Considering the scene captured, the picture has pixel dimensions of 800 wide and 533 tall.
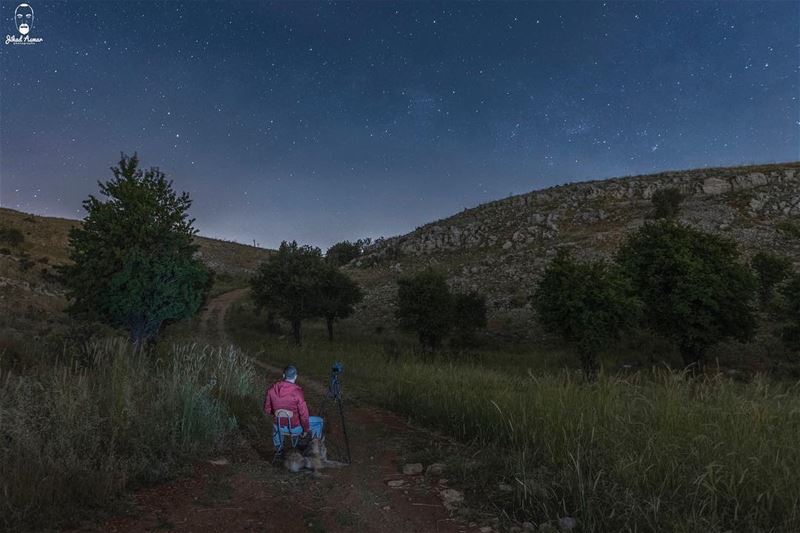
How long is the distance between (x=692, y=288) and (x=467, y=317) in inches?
590

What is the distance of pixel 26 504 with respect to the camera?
4.38 m

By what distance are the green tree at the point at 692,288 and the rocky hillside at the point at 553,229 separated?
12.0 metres

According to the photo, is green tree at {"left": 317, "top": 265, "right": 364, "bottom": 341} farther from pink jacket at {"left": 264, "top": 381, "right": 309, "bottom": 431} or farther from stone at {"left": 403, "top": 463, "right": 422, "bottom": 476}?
stone at {"left": 403, "top": 463, "right": 422, "bottom": 476}

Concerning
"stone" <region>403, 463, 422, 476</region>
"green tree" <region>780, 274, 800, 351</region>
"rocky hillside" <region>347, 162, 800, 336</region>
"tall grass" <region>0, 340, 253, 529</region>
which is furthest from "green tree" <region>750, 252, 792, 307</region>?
"tall grass" <region>0, 340, 253, 529</region>

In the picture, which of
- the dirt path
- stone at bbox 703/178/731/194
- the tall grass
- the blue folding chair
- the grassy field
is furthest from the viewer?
stone at bbox 703/178/731/194

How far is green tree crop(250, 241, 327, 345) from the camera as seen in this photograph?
32250 mm

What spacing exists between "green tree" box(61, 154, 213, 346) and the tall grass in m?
8.34

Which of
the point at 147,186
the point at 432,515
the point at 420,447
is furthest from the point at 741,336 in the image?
the point at 147,186

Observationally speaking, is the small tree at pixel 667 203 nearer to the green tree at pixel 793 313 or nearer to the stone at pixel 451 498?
the green tree at pixel 793 313

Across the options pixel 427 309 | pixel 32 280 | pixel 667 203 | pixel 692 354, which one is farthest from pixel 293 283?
pixel 667 203

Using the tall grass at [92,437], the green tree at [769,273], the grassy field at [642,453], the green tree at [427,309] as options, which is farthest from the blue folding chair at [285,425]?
the green tree at [769,273]

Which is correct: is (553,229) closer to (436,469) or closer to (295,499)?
(436,469)

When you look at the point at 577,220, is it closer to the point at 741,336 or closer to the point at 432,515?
the point at 741,336

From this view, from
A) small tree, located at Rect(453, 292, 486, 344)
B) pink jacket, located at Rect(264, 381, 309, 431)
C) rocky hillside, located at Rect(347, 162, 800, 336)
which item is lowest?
small tree, located at Rect(453, 292, 486, 344)
